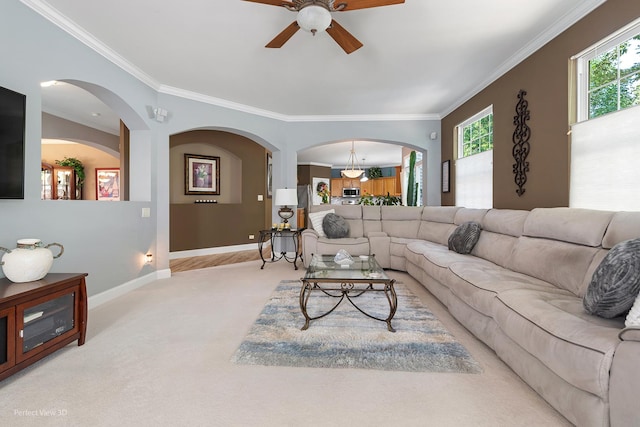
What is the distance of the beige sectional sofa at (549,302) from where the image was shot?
122 cm

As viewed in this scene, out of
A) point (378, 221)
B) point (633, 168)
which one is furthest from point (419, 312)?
point (378, 221)

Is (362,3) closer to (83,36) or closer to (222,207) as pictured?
(83,36)

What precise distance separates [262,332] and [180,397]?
86 cm

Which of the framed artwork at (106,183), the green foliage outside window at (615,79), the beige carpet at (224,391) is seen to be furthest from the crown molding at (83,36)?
the green foliage outside window at (615,79)

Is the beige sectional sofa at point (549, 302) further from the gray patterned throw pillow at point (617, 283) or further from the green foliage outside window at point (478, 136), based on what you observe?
the green foliage outside window at point (478, 136)

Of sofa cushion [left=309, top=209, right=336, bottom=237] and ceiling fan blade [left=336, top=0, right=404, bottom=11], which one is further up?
ceiling fan blade [left=336, top=0, right=404, bottom=11]

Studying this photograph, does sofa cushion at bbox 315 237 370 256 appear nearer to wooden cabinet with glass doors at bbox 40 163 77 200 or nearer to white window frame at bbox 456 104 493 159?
white window frame at bbox 456 104 493 159

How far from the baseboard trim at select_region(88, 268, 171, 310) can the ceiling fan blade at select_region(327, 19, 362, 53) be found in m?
3.47

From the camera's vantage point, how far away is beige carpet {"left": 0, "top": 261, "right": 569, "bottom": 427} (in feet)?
4.84

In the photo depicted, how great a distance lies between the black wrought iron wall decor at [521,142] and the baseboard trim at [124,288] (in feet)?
15.6

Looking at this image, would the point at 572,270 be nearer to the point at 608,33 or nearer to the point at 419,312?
the point at 419,312

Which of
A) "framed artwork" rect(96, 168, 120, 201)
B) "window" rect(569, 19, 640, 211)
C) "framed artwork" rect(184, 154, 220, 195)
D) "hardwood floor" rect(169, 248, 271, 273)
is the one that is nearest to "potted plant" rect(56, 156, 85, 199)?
"framed artwork" rect(96, 168, 120, 201)

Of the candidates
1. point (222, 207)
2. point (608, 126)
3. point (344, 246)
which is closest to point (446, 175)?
point (344, 246)

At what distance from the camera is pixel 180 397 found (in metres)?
1.63
